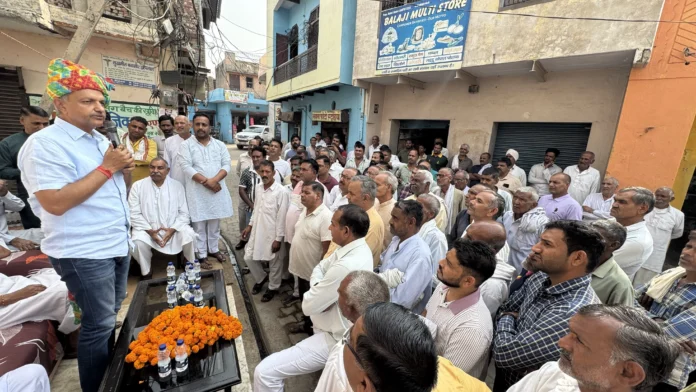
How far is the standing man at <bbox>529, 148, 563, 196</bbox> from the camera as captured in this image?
241 inches

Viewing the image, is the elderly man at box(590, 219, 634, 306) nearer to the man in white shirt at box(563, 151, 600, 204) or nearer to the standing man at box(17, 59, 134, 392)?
the standing man at box(17, 59, 134, 392)

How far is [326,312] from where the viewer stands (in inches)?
91.5

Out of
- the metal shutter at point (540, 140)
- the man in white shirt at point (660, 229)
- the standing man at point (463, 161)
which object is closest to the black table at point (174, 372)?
the man in white shirt at point (660, 229)

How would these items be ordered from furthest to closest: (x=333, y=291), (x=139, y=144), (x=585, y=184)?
(x=585, y=184)
(x=139, y=144)
(x=333, y=291)

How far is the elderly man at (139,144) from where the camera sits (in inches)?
172

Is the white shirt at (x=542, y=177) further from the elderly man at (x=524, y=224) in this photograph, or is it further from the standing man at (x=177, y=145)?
the standing man at (x=177, y=145)

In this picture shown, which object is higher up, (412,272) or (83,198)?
(83,198)

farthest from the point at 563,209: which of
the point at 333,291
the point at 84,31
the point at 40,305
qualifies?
the point at 84,31

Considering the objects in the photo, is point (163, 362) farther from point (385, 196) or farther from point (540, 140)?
point (540, 140)

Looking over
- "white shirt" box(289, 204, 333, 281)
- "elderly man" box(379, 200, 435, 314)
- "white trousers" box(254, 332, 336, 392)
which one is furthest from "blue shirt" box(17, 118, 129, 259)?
"elderly man" box(379, 200, 435, 314)

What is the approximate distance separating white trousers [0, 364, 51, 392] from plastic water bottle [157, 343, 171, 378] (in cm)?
57

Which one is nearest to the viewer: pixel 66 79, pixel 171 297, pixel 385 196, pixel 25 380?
pixel 25 380

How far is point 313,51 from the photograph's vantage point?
11.8 metres

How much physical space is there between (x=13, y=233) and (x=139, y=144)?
1.85m
